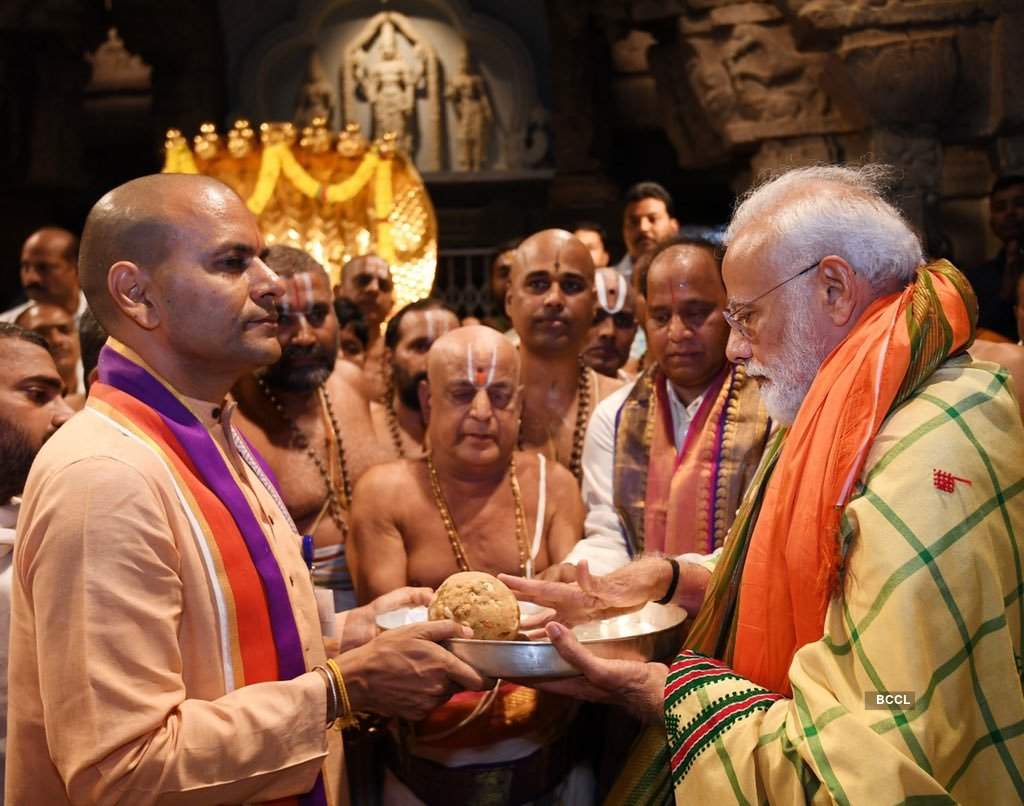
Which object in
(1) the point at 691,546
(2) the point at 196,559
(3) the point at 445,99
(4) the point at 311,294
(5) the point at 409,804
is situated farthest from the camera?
(3) the point at 445,99

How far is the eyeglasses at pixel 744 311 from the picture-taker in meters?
2.27

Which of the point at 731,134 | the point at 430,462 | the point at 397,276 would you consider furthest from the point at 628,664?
the point at 731,134

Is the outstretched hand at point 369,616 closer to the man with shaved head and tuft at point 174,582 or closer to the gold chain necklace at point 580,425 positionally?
the man with shaved head and tuft at point 174,582

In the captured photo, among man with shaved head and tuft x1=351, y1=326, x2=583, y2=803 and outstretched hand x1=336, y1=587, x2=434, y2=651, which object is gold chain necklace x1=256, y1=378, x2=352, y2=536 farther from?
outstretched hand x1=336, y1=587, x2=434, y2=651

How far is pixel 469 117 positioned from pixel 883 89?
6841 mm

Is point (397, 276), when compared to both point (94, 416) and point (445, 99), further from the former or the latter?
point (445, 99)

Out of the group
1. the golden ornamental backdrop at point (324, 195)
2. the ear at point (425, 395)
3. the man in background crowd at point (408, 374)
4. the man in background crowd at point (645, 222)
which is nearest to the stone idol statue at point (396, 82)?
the golden ornamental backdrop at point (324, 195)

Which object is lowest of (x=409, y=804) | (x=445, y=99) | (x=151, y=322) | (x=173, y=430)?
(x=409, y=804)

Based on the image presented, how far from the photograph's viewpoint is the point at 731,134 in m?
7.49

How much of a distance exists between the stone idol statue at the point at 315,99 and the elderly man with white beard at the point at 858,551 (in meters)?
11.0

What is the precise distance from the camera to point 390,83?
12617 millimetres

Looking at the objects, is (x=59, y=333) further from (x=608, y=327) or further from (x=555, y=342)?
(x=608, y=327)

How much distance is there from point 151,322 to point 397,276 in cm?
492

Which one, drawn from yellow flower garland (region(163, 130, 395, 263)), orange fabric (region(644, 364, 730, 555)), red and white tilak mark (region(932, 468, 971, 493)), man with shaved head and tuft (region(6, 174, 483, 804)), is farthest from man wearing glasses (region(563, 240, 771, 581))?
yellow flower garland (region(163, 130, 395, 263))
